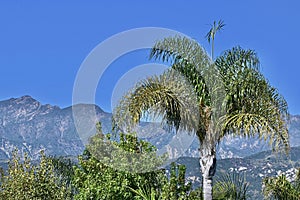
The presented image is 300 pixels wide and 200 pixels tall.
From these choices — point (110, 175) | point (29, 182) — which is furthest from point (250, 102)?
point (29, 182)

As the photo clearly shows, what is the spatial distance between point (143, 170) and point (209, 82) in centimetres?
377

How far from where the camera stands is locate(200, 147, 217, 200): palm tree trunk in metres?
15.8

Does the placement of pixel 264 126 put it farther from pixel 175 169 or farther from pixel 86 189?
pixel 86 189

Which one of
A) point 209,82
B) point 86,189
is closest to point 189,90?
point 209,82

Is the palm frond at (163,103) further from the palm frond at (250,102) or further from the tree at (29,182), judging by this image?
the tree at (29,182)

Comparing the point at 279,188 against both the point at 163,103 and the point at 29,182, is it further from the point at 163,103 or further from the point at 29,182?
the point at 163,103

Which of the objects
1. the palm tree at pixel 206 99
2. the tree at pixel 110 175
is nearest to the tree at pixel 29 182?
the tree at pixel 110 175

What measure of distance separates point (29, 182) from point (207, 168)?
886 centimetres

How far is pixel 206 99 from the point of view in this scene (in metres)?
16.4

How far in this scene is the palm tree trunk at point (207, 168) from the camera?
1584 centimetres

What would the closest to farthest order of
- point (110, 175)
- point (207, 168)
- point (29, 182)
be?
1. point (207, 168)
2. point (110, 175)
3. point (29, 182)

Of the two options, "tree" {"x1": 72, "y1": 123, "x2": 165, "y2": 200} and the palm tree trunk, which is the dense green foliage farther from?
the palm tree trunk

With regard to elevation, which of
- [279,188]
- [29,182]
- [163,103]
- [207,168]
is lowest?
[207,168]

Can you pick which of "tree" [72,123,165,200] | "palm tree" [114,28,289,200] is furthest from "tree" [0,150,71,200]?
"palm tree" [114,28,289,200]
